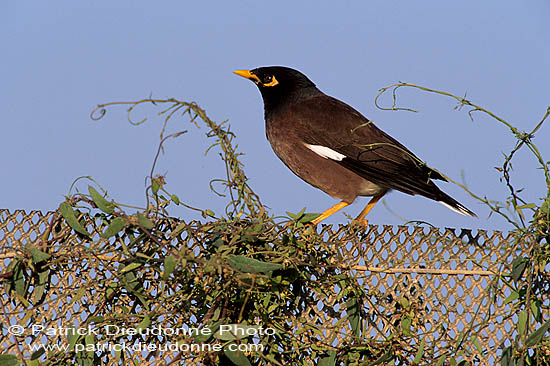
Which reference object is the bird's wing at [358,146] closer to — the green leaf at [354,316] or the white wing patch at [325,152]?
the white wing patch at [325,152]

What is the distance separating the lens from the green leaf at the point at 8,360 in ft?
6.94

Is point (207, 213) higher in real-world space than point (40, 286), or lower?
→ higher

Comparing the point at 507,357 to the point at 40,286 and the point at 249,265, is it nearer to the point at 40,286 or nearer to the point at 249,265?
the point at 249,265

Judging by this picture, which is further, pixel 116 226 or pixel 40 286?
pixel 40 286

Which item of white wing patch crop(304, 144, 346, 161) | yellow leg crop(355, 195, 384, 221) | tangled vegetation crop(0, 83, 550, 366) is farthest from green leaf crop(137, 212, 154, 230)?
yellow leg crop(355, 195, 384, 221)

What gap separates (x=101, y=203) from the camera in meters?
2.16

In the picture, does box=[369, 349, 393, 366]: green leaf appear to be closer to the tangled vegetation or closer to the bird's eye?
the tangled vegetation

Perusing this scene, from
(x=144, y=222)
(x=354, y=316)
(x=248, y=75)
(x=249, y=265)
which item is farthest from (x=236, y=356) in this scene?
(x=248, y=75)

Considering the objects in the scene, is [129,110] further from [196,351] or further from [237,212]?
[196,351]

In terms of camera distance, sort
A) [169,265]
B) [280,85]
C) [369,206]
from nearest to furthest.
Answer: [169,265], [369,206], [280,85]

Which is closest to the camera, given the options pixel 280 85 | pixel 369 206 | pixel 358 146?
pixel 358 146

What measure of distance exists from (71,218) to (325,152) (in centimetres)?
200

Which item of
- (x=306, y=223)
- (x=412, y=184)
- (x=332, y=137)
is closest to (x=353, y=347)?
(x=306, y=223)

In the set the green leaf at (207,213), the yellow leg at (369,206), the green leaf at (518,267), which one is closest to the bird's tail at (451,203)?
the yellow leg at (369,206)
